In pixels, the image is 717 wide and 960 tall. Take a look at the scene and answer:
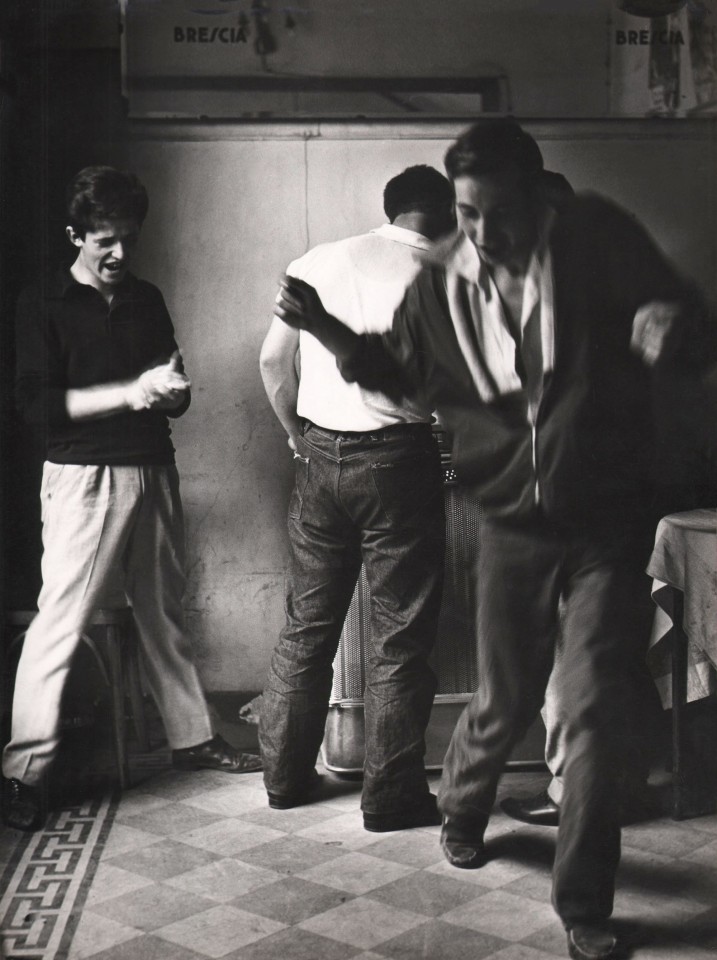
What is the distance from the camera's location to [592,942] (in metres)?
2.00

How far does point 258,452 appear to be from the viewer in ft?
7.18

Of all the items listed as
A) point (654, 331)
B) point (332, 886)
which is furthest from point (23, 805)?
point (654, 331)

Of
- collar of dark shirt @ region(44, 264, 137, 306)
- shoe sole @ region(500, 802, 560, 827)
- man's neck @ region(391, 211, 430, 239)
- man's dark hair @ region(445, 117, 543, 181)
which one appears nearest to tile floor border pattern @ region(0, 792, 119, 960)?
shoe sole @ region(500, 802, 560, 827)

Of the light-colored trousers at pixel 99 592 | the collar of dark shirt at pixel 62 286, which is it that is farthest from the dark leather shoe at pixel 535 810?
the collar of dark shirt at pixel 62 286

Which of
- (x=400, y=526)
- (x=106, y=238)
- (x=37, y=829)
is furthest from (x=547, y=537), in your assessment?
(x=37, y=829)

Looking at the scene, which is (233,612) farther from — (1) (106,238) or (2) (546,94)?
(2) (546,94)

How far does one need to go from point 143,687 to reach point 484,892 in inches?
30.8

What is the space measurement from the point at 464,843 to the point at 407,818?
0.13 meters

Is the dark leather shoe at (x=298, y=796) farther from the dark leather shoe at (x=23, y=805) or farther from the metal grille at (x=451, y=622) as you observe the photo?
the dark leather shoe at (x=23, y=805)

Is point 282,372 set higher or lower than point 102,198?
lower

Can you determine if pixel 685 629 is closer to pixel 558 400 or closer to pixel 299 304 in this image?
pixel 558 400

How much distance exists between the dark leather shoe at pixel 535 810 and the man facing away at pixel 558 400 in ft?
0.13

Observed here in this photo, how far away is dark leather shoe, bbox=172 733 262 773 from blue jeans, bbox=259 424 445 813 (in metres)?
0.04

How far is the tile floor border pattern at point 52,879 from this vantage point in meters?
2.07
